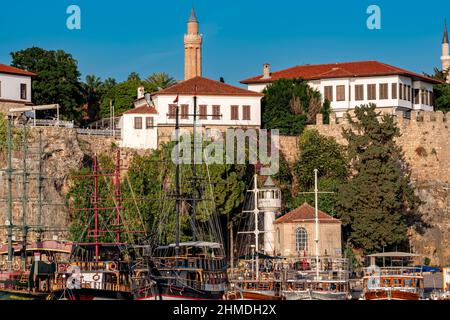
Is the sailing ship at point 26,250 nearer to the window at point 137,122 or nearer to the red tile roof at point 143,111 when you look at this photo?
the window at point 137,122

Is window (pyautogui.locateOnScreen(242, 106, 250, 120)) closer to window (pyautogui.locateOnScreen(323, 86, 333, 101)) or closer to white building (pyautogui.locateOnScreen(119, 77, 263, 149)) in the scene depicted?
white building (pyautogui.locateOnScreen(119, 77, 263, 149))

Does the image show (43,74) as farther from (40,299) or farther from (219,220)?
(40,299)

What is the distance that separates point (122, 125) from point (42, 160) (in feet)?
28.4

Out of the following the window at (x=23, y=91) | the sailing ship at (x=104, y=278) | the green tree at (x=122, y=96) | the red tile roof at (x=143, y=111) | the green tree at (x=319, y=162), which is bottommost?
the sailing ship at (x=104, y=278)

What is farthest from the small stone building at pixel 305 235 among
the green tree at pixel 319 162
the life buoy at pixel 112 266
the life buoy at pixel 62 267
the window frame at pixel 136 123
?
the life buoy at pixel 112 266

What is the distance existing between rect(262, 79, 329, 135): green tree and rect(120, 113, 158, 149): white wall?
817cm

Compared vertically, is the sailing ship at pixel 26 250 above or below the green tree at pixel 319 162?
below

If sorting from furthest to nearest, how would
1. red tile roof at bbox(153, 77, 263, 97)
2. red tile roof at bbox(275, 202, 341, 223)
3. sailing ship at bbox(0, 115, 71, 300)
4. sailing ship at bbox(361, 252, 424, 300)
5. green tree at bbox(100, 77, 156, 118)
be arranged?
green tree at bbox(100, 77, 156, 118) → red tile roof at bbox(153, 77, 263, 97) → red tile roof at bbox(275, 202, 341, 223) → sailing ship at bbox(361, 252, 424, 300) → sailing ship at bbox(0, 115, 71, 300)

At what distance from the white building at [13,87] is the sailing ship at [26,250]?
20.1ft

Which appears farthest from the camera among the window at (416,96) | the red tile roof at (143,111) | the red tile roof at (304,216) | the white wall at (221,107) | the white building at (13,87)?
the window at (416,96)

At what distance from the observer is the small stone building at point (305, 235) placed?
90.6m

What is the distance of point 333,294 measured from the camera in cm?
7519

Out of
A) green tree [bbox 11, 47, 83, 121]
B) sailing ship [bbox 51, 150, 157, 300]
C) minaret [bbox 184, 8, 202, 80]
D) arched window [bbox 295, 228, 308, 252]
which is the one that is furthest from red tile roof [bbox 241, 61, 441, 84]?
sailing ship [bbox 51, 150, 157, 300]

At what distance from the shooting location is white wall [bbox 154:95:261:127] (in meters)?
98.2
